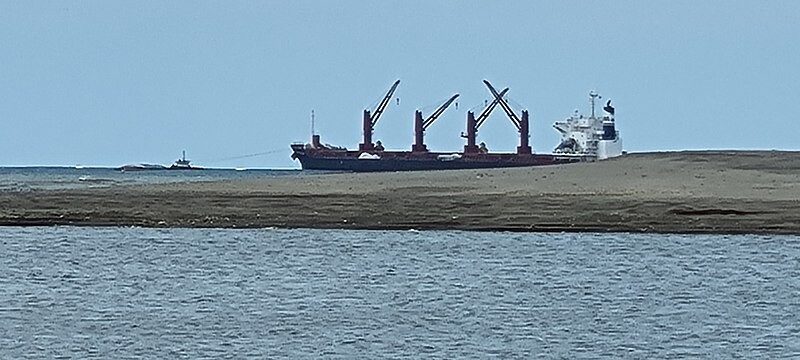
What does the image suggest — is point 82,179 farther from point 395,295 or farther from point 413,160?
point 395,295

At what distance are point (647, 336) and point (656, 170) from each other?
3500 centimetres

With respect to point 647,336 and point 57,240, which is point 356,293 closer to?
point 647,336

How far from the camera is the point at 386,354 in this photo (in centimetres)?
2030

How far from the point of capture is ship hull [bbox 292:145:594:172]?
102m

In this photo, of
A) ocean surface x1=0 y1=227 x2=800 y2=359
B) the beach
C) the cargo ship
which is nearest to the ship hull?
the cargo ship

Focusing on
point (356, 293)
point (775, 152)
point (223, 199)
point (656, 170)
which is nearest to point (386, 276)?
point (356, 293)

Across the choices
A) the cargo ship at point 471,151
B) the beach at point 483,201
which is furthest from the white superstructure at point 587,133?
the beach at point 483,201

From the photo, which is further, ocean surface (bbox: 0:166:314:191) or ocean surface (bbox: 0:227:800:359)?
ocean surface (bbox: 0:166:314:191)

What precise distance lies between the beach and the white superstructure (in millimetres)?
35451

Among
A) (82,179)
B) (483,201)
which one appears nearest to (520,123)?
(82,179)

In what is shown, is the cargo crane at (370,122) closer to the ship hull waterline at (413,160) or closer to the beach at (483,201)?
the ship hull waterline at (413,160)

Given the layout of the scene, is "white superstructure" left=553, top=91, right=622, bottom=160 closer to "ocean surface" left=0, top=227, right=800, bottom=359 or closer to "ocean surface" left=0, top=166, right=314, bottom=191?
"ocean surface" left=0, top=166, right=314, bottom=191

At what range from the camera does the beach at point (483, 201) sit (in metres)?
39.5

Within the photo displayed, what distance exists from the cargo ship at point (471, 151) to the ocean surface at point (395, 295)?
54.6 meters
